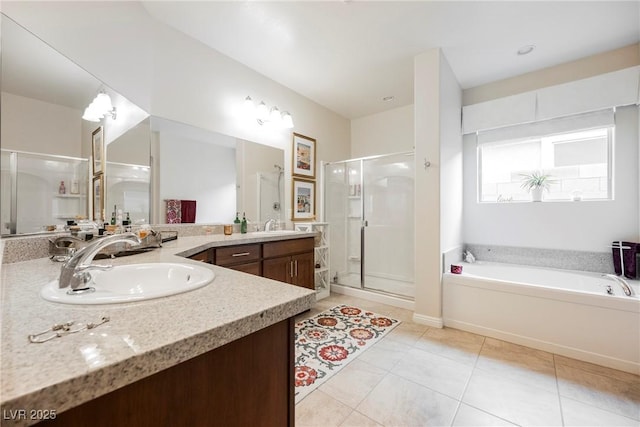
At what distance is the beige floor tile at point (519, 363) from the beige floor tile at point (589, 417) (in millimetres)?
144

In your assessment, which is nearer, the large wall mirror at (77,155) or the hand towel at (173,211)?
the large wall mirror at (77,155)

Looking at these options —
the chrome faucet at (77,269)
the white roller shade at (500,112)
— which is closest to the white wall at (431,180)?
the white roller shade at (500,112)

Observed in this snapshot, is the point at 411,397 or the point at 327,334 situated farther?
the point at 327,334

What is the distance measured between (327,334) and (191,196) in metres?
1.68

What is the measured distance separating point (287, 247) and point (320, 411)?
1.31 metres

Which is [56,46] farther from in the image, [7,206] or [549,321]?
[549,321]

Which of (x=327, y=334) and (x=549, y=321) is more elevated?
(x=549, y=321)

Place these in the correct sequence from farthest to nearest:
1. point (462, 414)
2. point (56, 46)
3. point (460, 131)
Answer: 1. point (460, 131)
2. point (462, 414)
3. point (56, 46)

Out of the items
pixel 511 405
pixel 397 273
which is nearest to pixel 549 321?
pixel 511 405

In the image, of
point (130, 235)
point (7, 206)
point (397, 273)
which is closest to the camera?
point (130, 235)

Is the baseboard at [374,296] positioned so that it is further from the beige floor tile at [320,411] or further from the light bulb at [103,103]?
the light bulb at [103,103]

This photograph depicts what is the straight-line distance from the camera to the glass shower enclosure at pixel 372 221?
130 inches

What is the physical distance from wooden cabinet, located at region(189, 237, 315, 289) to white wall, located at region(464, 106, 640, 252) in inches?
78.3

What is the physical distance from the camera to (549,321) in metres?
1.94
